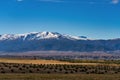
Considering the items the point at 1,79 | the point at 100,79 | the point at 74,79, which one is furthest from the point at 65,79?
the point at 1,79

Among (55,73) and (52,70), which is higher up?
(52,70)

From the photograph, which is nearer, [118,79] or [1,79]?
[1,79]

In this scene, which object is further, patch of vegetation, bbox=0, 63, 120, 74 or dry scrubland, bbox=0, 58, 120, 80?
patch of vegetation, bbox=0, 63, 120, 74

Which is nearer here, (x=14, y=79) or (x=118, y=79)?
(x=14, y=79)

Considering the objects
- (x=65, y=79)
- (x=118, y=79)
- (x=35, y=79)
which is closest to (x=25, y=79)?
(x=35, y=79)

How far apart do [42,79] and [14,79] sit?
11.6 ft

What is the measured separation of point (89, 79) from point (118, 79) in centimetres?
399

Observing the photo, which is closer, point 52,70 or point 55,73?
point 55,73

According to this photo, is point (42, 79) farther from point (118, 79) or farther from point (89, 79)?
point (118, 79)

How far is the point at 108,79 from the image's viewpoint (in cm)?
→ 5141

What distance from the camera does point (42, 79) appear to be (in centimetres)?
4891

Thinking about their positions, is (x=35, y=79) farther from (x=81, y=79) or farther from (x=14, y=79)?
(x=81, y=79)

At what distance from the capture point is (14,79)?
48.4 meters

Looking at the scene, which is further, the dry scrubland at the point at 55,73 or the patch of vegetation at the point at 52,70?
the patch of vegetation at the point at 52,70
